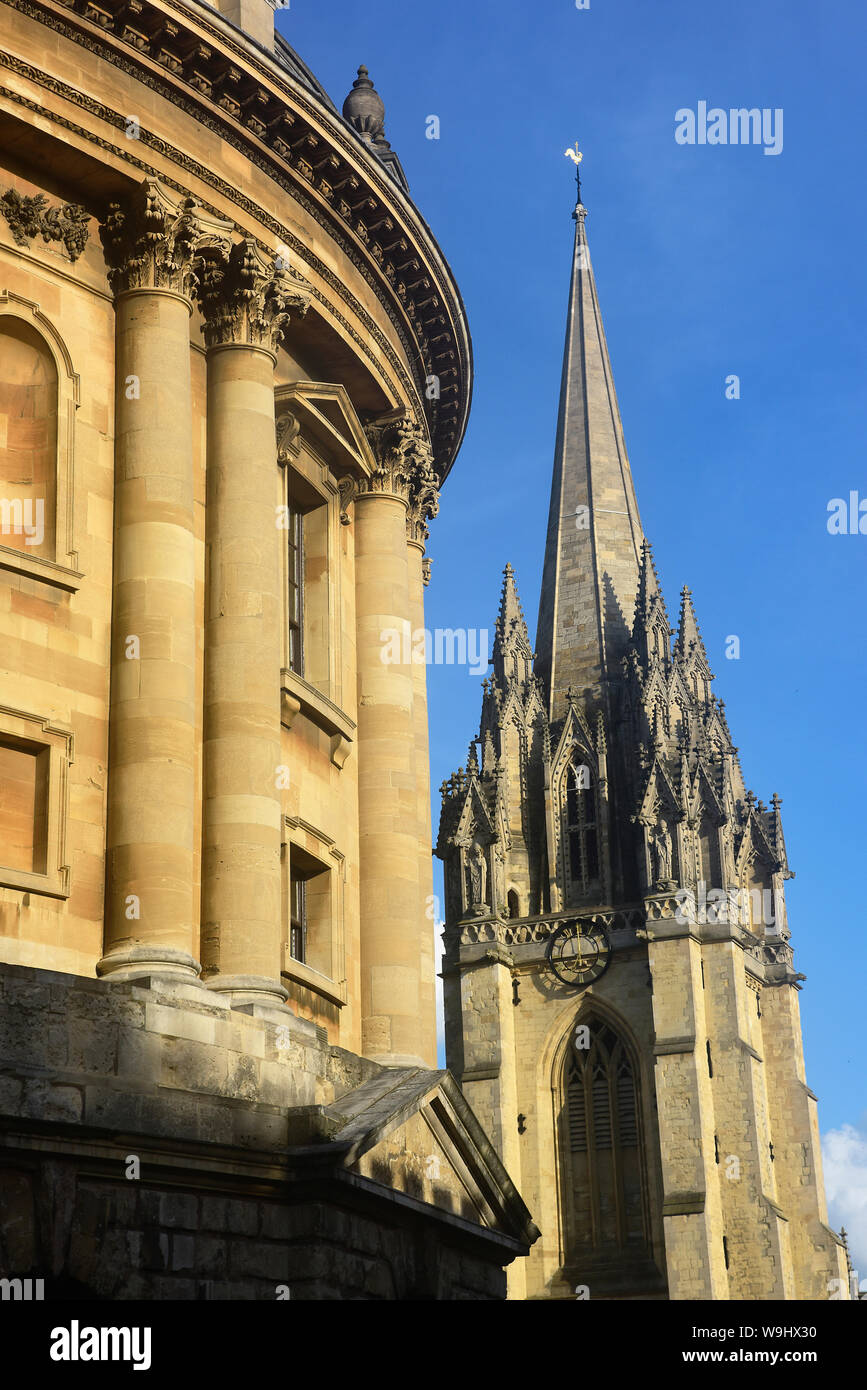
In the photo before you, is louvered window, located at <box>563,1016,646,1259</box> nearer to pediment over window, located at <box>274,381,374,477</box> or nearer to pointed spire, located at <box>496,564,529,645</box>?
pointed spire, located at <box>496,564,529,645</box>

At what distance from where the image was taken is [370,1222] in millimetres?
20594

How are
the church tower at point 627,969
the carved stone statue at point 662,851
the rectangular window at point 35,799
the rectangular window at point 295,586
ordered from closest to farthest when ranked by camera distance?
1. the rectangular window at point 35,799
2. the rectangular window at point 295,586
3. the church tower at point 627,969
4. the carved stone statue at point 662,851

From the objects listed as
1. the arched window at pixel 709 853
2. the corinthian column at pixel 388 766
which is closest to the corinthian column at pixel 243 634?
the corinthian column at pixel 388 766

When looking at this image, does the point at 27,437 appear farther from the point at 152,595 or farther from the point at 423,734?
the point at 423,734

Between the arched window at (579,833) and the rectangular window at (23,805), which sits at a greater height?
the arched window at (579,833)

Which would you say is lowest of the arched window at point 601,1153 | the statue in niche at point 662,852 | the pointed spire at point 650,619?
the arched window at point 601,1153

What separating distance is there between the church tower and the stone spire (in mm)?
180

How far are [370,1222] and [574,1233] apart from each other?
6985cm

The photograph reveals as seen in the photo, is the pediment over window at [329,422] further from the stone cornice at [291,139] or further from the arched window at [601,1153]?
the arched window at [601,1153]

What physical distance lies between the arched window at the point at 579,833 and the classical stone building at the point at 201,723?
65669mm

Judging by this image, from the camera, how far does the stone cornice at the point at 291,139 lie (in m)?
23.0

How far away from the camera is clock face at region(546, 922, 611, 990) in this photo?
294ft

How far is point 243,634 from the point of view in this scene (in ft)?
76.0
